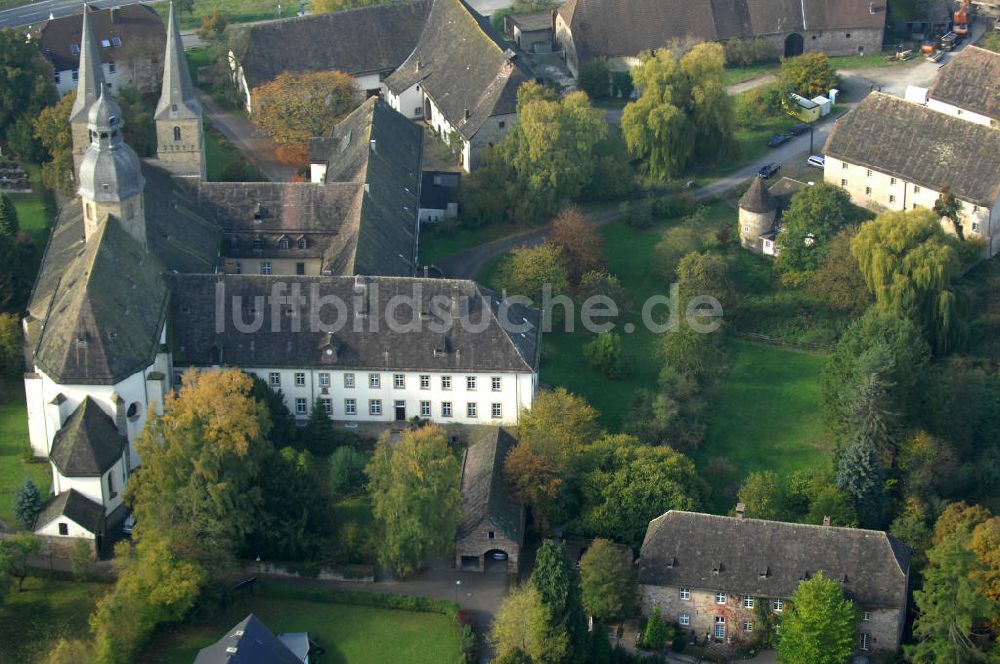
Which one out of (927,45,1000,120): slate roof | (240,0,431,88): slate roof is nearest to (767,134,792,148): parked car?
(927,45,1000,120): slate roof

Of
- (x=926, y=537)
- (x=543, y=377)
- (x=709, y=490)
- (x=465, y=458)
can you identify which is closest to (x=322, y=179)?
(x=543, y=377)

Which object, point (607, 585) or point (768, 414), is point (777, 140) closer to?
point (768, 414)

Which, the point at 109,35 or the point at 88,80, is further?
the point at 109,35

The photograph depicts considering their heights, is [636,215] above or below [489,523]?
above

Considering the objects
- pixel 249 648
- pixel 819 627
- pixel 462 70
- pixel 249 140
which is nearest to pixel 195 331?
pixel 249 648

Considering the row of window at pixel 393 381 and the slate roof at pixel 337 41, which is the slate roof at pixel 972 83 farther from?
the row of window at pixel 393 381

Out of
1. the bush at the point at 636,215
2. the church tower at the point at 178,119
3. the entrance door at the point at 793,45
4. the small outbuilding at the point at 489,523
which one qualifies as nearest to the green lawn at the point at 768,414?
the small outbuilding at the point at 489,523

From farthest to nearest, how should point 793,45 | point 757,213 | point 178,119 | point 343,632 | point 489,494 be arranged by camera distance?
point 793,45, point 757,213, point 178,119, point 489,494, point 343,632
